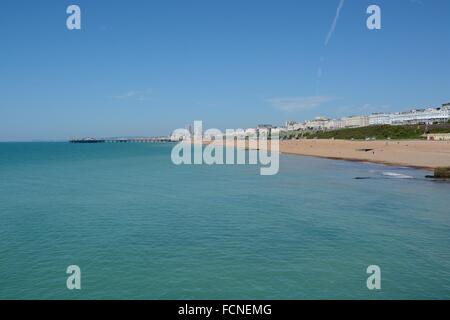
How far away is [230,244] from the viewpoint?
15383 mm

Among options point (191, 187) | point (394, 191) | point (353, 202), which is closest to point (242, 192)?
point (191, 187)

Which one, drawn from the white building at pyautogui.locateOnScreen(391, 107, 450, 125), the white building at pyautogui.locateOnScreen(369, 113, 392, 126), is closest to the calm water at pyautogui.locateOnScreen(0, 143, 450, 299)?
the white building at pyautogui.locateOnScreen(391, 107, 450, 125)

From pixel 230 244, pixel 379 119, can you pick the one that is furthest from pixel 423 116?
pixel 230 244

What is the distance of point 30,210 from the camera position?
23.4m

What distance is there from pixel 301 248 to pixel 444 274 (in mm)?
4741

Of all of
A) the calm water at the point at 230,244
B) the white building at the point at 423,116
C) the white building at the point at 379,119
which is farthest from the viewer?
the white building at the point at 379,119

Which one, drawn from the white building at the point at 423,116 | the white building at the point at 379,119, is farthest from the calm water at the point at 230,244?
the white building at the point at 379,119

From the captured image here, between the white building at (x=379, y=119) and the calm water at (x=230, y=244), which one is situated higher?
the white building at (x=379, y=119)

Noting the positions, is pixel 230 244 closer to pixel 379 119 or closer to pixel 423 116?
pixel 423 116

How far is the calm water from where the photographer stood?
11281 millimetres

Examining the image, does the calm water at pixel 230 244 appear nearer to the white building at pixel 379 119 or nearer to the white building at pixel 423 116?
the white building at pixel 423 116

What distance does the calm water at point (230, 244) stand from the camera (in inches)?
444

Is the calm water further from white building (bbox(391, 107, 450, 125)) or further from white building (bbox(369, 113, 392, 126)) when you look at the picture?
white building (bbox(369, 113, 392, 126))
